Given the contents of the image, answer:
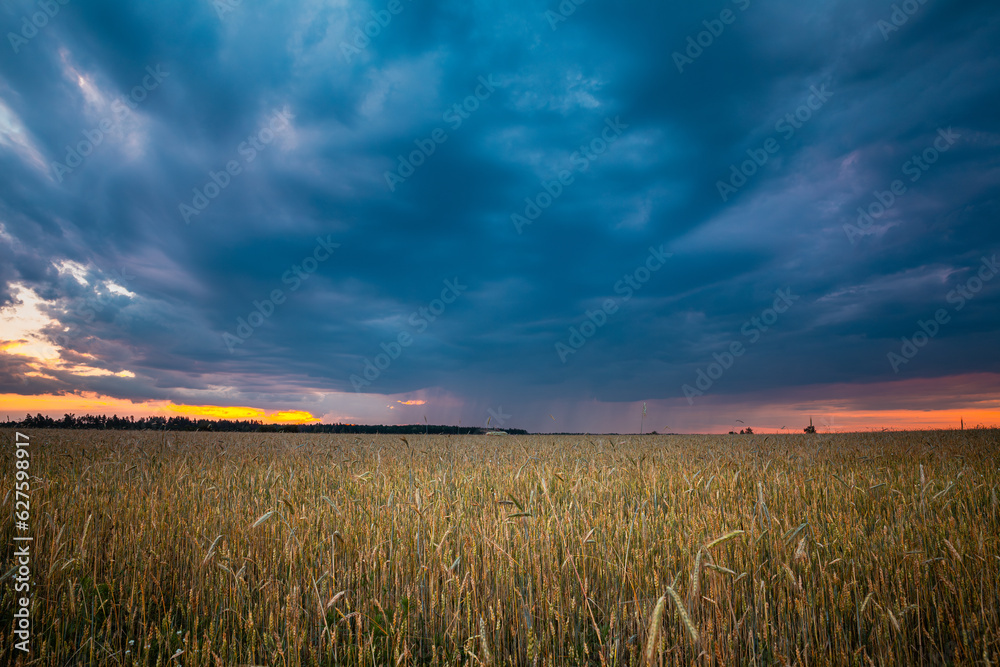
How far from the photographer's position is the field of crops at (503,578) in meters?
2.85

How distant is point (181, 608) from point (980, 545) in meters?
6.14

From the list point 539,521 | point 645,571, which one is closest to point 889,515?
point 645,571

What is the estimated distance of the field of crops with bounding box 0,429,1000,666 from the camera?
112 inches

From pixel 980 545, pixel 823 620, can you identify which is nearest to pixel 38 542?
pixel 823 620

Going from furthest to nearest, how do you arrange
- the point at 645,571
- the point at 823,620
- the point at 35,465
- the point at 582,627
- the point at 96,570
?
the point at 35,465 < the point at 96,570 < the point at 645,571 < the point at 582,627 < the point at 823,620

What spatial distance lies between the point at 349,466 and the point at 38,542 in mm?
5575

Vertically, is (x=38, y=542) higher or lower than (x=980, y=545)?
lower

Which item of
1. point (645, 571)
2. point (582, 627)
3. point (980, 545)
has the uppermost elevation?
point (980, 545)

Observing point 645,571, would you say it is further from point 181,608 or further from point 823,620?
point 181,608

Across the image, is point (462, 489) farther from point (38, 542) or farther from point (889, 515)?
point (889, 515)

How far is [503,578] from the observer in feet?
12.6

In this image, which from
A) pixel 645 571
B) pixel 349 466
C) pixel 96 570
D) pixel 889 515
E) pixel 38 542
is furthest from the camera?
pixel 349 466

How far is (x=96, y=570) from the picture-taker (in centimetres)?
425

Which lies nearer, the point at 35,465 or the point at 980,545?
the point at 980,545
